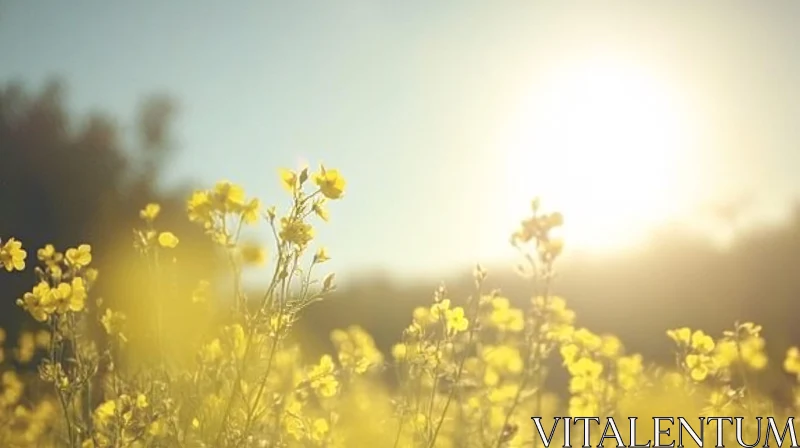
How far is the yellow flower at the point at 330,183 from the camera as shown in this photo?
2795 millimetres

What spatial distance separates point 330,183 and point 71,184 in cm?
738

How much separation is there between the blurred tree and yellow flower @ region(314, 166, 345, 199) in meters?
5.61

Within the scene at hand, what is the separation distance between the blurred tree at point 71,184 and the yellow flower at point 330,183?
5.61 m

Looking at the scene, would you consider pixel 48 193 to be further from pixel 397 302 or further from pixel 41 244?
pixel 397 302

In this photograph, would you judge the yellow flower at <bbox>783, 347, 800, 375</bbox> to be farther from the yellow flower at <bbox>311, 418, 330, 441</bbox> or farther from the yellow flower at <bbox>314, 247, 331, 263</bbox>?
the yellow flower at <bbox>314, 247, 331, 263</bbox>

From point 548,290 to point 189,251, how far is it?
21.6 ft

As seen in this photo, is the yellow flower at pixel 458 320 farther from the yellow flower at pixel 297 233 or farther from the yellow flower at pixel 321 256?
the yellow flower at pixel 297 233

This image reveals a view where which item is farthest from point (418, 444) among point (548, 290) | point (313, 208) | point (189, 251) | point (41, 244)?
point (41, 244)

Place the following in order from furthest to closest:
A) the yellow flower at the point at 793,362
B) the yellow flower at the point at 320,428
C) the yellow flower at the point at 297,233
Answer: the yellow flower at the point at 793,362, the yellow flower at the point at 320,428, the yellow flower at the point at 297,233

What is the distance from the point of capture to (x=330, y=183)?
2801 millimetres

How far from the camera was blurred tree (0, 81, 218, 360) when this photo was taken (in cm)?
873

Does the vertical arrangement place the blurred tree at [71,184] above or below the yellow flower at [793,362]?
above

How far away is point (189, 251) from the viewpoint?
8.85 metres

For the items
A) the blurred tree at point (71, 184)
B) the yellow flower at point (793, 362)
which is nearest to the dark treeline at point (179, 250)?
the blurred tree at point (71, 184)
